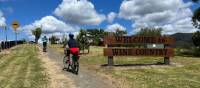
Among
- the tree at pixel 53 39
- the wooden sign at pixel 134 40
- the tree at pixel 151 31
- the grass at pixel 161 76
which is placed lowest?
the grass at pixel 161 76

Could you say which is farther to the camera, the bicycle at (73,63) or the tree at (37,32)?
the tree at (37,32)

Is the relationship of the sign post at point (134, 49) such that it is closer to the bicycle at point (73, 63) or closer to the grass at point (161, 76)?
the grass at point (161, 76)

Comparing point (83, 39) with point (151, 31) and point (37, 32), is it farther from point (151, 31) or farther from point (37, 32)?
point (37, 32)

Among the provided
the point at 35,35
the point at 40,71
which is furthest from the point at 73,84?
the point at 35,35

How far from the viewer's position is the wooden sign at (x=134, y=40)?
22391 mm

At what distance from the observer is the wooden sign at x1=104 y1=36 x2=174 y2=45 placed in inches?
882

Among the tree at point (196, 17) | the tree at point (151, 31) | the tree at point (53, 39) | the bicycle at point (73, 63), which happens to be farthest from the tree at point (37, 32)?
the bicycle at point (73, 63)

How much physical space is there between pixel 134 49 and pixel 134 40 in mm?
567

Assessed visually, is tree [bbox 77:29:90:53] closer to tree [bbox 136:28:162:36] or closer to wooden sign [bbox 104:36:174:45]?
wooden sign [bbox 104:36:174:45]

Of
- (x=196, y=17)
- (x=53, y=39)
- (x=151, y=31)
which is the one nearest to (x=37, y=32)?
(x=53, y=39)

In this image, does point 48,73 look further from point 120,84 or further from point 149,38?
point 149,38

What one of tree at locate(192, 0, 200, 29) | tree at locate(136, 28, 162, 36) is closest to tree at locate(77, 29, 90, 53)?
tree at locate(192, 0, 200, 29)

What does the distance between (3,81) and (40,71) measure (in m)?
3.72

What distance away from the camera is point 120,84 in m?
16.0
